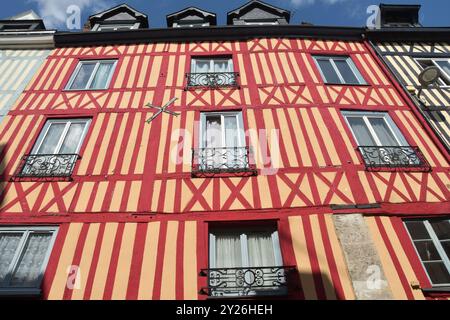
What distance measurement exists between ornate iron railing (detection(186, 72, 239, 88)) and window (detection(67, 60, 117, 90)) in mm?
2066

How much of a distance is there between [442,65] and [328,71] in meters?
3.25

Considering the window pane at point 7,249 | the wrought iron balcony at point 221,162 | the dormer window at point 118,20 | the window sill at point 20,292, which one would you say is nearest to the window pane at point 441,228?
the wrought iron balcony at point 221,162

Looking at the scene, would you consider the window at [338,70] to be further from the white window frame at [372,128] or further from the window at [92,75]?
the window at [92,75]

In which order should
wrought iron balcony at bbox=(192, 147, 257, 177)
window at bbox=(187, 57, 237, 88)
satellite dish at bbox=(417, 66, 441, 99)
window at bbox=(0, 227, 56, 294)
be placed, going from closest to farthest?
window at bbox=(0, 227, 56, 294) → wrought iron balcony at bbox=(192, 147, 257, 177) → satellite dish at bbox=(417, 66, 441, 99) → window at bbox=(187, 57, 237, 88)

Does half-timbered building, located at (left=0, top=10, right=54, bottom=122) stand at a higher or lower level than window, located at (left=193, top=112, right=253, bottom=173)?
higher

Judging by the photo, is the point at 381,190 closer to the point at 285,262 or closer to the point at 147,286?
the point at 285,262

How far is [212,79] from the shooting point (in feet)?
26.1

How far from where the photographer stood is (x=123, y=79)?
7992 mm

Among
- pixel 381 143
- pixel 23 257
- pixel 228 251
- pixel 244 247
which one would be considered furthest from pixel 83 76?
pixel 381 143

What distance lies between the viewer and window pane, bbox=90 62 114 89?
801 centimetres

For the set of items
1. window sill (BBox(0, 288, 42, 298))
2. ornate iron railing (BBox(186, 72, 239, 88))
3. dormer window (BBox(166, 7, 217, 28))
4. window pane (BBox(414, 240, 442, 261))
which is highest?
dormer window (BBox(166, 7, 217, 28))

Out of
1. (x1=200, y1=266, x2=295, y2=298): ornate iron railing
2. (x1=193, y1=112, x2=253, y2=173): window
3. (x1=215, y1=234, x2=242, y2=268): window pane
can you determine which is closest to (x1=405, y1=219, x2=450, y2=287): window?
(x1=200, y1=266, x2=295, y2=298): ornate iron railing

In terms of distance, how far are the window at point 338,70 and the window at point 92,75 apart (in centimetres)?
547

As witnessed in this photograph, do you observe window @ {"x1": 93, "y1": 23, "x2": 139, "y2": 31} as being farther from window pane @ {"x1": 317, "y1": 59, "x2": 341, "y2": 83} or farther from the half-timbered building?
window pane @ {"x1": 317, "y1": 59, "x2": 341, "y2": 83}
